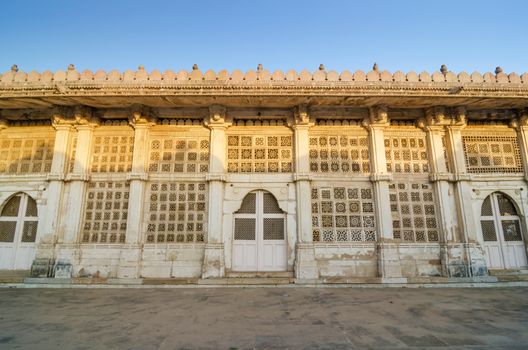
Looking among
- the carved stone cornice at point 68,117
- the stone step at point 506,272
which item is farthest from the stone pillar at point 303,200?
the carved stone cornice at point 68,117

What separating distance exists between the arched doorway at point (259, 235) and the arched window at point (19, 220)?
22.0ft

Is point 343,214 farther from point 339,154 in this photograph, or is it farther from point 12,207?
point 12,207

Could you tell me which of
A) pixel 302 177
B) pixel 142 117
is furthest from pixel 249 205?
pixel 142 117

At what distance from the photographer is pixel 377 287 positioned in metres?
8.04

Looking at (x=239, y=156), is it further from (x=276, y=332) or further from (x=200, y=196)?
(x=276, y=332)

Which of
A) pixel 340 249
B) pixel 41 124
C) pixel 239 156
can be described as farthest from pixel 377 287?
pixel 41 124

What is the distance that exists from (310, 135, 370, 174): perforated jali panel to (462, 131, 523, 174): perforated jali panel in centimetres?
358

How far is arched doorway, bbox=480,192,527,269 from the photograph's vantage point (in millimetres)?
9375

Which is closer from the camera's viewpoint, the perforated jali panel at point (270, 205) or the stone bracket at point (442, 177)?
the stone bracket at point (442, 177)

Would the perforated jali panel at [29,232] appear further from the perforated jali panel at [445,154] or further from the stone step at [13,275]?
the perforated jali panel at [445,154]

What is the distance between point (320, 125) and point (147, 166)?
236 inches

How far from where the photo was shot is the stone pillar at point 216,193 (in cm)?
858

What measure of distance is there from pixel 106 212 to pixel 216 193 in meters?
3.63

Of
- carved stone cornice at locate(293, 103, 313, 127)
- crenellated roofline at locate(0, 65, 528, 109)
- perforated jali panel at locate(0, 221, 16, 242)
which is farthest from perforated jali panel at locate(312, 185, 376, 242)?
perforated jali panel at locate(0, 221, 16, 242)
